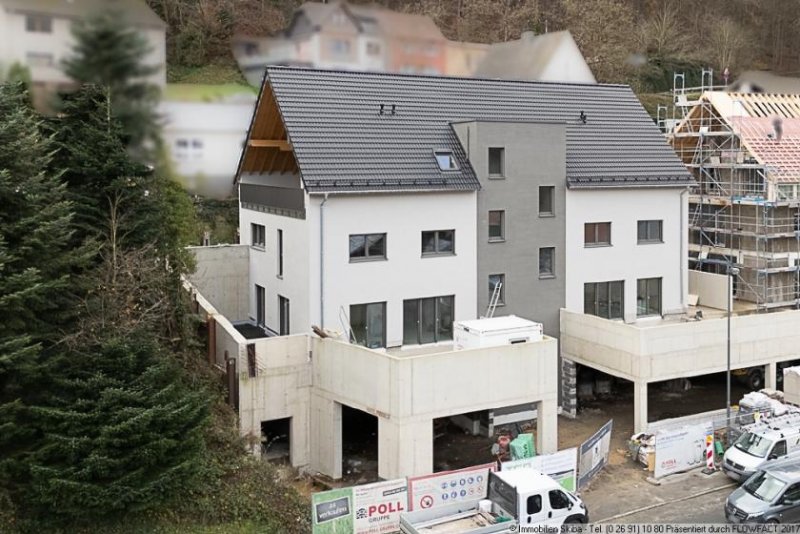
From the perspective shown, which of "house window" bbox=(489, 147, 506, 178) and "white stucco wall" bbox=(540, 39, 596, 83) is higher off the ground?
"white stucco wall" bbox=(540, 39, 596, 83)

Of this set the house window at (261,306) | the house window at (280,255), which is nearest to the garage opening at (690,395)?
the house window at (280,255)

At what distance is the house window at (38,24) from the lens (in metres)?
5.64

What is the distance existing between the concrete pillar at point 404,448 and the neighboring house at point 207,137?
50.0 feet

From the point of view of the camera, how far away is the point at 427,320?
87.3 ft

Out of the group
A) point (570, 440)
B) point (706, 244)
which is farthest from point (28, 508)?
point (706, 244)

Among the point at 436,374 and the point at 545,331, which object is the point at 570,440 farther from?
the point at 436,374

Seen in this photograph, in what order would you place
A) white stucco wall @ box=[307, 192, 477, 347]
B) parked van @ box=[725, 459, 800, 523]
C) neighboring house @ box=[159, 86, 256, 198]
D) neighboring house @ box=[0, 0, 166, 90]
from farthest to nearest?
white stucco wall @ box=[307, 192, 477, 347] < parked van @ box=[725, 459, 800, 523] < neighboring house @ box=[159, 86, 256, 198] < neighboring house @ box=[0, 0, 166, 90]

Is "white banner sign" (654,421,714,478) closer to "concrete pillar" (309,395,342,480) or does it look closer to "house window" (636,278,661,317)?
"house window" (636,278,661,317)

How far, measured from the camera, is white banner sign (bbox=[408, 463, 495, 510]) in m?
19.7

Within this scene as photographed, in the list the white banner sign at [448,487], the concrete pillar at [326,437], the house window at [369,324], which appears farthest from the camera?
the house window at [369,324]

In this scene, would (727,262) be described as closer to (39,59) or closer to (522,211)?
A: (522,211)

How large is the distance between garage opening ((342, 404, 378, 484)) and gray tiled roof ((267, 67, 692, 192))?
7.86 metres

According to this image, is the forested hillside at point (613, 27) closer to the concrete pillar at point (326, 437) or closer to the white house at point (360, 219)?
the white house at point (360, 219)

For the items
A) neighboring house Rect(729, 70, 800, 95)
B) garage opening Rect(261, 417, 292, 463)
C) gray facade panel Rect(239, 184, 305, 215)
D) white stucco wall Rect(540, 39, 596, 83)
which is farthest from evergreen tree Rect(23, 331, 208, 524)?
neighboring house Rect(729, 70, 800, 95)
